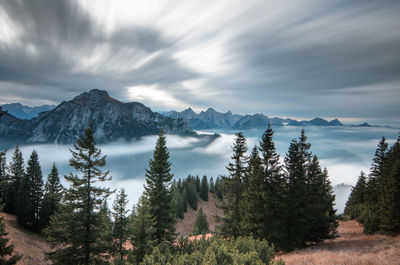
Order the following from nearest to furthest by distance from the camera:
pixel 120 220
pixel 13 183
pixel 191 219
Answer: pixel 120 220 < pixel 13 183 < pixel 191 219

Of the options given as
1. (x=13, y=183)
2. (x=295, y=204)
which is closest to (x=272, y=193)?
(x=295, y=204)

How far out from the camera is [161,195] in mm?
20234

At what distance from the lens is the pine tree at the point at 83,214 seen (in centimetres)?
1584

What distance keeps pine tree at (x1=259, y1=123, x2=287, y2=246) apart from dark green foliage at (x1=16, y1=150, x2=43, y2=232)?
4841 centimetres

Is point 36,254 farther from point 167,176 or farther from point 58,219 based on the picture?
point 167,176

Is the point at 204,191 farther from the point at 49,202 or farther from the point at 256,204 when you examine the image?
the point at 256,204

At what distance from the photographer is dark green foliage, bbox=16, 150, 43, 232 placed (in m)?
38.6

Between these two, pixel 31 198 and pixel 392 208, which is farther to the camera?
pixel 31 198

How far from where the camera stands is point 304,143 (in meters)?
23.2

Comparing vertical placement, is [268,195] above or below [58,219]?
above

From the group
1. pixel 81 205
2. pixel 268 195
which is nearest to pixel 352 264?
pixel 268 195

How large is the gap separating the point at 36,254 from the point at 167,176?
25.7 meters

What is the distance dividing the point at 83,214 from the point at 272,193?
1770 centimetres

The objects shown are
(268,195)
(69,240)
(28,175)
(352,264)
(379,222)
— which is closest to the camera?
(352,264)
